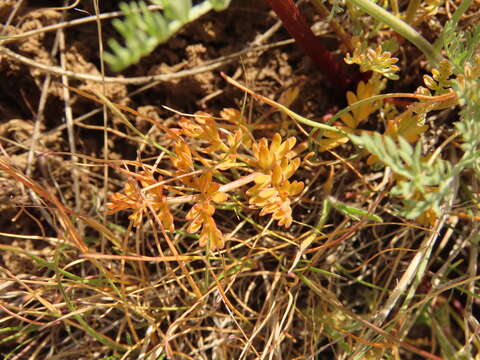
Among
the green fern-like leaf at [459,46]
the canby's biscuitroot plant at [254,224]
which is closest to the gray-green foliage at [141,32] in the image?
the canby's biscuitroot plant at [254,224]

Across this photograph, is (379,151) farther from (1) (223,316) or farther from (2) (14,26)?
(2) (14,26)

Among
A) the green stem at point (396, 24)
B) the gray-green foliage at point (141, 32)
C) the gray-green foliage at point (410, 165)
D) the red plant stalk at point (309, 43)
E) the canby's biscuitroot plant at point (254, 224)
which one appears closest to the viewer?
the gray-green foliage at point (141, 32)

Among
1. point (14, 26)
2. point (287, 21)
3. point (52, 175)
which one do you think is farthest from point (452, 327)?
point (14, 26)

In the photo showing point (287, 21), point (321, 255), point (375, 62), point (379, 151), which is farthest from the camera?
point (321, 255)

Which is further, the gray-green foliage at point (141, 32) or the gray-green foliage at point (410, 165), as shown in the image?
the gray-green foliage at point (410, 165)

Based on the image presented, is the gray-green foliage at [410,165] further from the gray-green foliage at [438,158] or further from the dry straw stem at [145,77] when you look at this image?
the dry straw stem at [145,77]

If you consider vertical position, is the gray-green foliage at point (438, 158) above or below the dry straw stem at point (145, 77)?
below

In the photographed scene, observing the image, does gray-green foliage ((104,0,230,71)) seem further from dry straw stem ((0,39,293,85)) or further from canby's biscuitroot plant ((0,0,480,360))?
dry straw stem ((0,39,293,85))

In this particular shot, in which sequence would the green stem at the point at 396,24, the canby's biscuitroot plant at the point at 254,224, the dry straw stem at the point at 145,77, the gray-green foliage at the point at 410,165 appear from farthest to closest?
the dry straw stem at the point at 145,77 < the canby's biscuitroot plant at the point at 254,224 < the green stem at the point at 396,24 < the gray-green foliage at the point at 410,165
